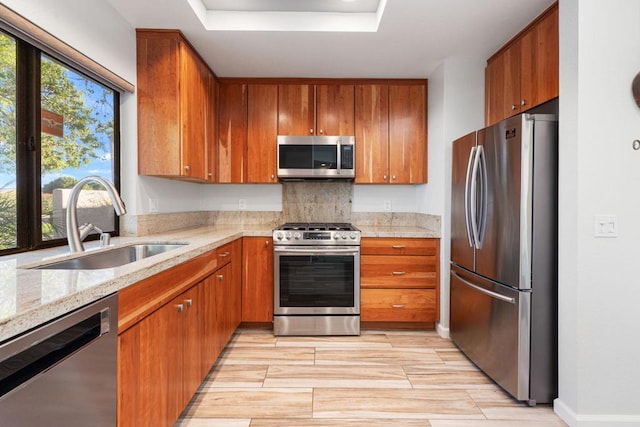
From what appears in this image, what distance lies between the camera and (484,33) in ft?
8.41

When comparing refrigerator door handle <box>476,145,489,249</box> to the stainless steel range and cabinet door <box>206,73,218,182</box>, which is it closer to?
the stainless steel range

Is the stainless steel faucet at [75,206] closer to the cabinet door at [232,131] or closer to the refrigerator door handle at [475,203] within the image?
the cabinet door at [232,131]

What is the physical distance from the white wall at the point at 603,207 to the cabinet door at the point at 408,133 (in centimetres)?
167

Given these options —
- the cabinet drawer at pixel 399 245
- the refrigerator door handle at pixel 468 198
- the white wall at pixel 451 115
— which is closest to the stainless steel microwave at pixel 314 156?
the cabinet drawer at pixel 399 245

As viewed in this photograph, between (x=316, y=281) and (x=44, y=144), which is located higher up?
(x=44, y=144)

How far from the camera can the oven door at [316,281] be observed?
10.2ft

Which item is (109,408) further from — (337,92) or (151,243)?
(337,92)

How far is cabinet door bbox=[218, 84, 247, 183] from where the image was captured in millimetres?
3512

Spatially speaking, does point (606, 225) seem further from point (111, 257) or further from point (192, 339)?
point (111, 257)

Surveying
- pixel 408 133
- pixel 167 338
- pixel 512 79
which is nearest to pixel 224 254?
pixel 167 338

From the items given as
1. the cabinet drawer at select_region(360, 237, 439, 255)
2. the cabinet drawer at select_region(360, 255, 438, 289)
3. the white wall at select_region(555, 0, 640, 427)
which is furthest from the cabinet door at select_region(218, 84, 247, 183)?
the white wall at select_region(555, 0, 640, 427)

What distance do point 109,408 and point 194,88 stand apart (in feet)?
7.67

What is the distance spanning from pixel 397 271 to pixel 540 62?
183 centimetres

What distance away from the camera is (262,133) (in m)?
3.52
